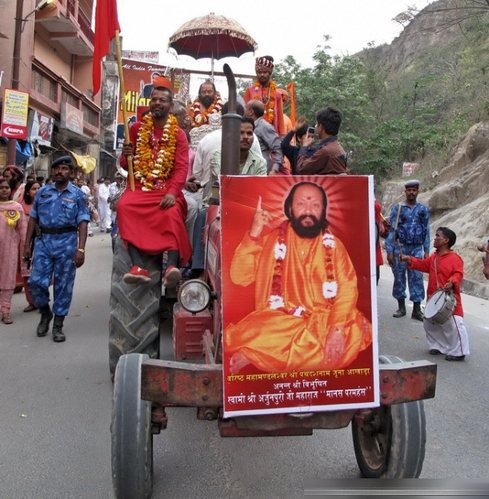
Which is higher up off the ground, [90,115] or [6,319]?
[90,115]

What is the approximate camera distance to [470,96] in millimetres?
24453

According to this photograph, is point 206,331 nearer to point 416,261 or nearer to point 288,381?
point 288,381

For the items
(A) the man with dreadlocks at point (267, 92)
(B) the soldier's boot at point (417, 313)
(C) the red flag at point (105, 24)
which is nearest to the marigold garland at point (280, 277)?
(C) the red flag at point (105, 24)

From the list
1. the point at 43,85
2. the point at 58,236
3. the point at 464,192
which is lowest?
the point at 58,236

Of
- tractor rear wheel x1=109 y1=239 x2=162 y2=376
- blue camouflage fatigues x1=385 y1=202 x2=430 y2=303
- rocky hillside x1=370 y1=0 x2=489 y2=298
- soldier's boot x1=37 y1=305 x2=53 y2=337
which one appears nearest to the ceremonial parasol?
blue camouflage fatigues x1=385 y1=202 x2=430 y2=303

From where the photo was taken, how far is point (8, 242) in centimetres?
798

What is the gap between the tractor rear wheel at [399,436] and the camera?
3059mm

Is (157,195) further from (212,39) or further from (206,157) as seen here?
(212,39)

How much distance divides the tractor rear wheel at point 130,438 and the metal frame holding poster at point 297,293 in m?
0.45

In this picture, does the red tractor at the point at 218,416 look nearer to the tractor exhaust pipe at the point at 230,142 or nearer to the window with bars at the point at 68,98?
the tractor exhaust pipe at the point at 230,142

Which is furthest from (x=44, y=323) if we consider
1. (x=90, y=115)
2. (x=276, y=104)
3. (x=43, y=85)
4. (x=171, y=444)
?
(x=90, y=115)

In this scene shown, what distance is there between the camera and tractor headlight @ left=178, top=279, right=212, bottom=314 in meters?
3.63

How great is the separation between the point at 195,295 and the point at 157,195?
1481 mm

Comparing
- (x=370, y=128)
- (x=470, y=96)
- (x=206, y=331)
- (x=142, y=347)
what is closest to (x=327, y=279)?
(x=206, y=331)
